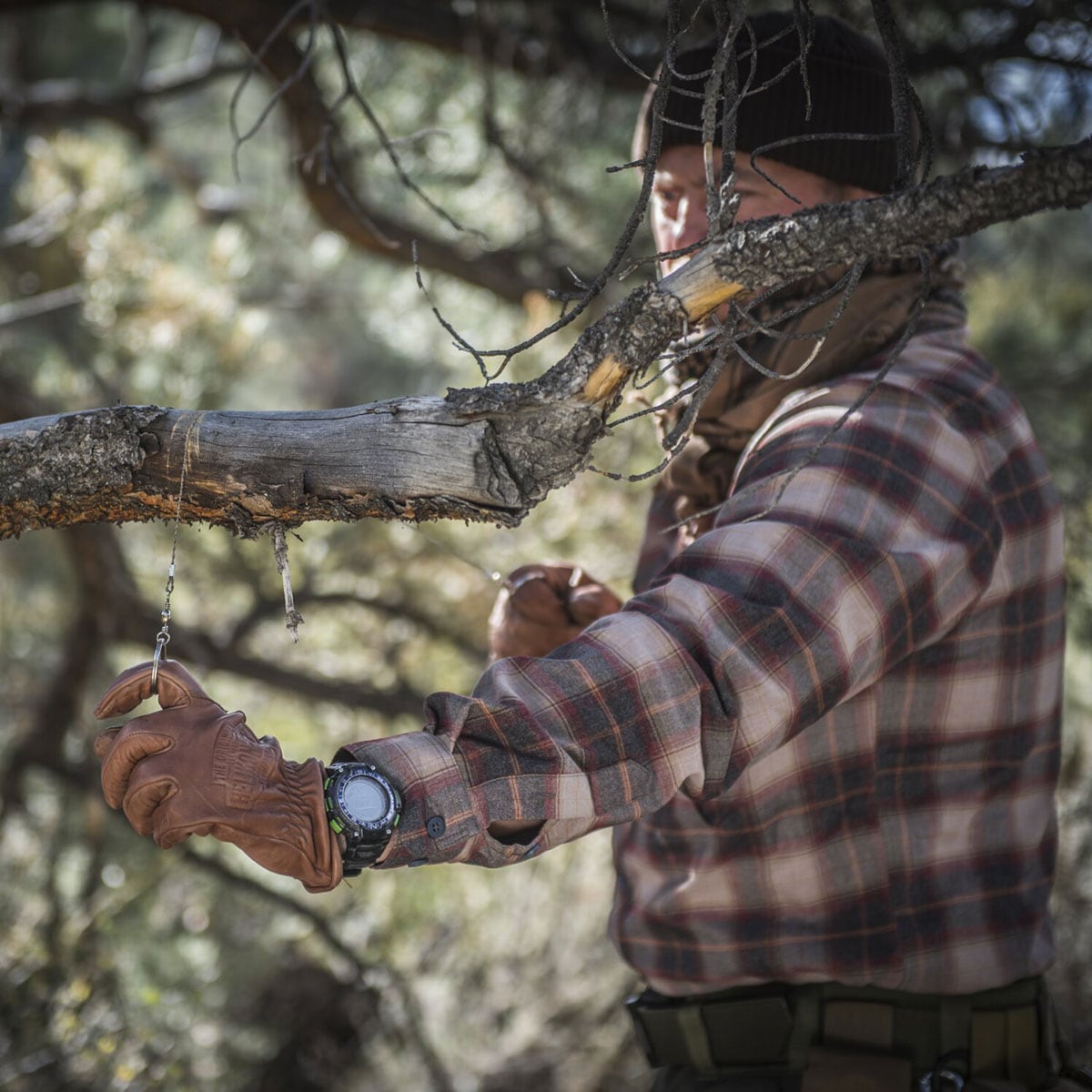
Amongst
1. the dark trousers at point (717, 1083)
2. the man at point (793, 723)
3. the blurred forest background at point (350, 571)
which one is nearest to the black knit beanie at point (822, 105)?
the man at point (793, 723)

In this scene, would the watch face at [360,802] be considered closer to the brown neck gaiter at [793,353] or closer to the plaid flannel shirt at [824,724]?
the plaid flannel shirt at [824,724]

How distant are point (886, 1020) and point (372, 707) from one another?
2.80 m

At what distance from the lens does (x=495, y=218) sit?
5246 millimetres

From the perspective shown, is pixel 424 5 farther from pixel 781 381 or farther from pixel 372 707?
pixel 781 381

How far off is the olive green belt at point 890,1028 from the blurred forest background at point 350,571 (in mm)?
1901

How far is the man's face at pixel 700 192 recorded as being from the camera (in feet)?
5.36

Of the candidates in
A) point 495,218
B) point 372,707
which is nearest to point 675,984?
point 372,707

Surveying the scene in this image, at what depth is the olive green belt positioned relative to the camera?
61.1 inches

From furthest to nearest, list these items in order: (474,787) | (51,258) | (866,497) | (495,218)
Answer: (495,218), (51,258), (866,497), (474,787)

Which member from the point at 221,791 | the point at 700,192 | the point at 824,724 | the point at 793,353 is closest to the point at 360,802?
the point at 221,791

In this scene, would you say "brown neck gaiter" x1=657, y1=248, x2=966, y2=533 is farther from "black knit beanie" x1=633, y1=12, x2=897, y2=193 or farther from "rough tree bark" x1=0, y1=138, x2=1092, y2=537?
"rough tree bark" x1=0, y1=138, x2=1092, y2=537

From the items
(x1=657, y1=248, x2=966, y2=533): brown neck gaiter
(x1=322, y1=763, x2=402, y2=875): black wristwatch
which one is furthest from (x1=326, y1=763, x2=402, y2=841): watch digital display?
(x1=657, y1=248, x2=966, y2=533): brown neck gaiter

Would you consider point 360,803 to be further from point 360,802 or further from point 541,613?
point 541,613

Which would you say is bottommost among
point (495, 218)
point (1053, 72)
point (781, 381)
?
point (781, 381)
